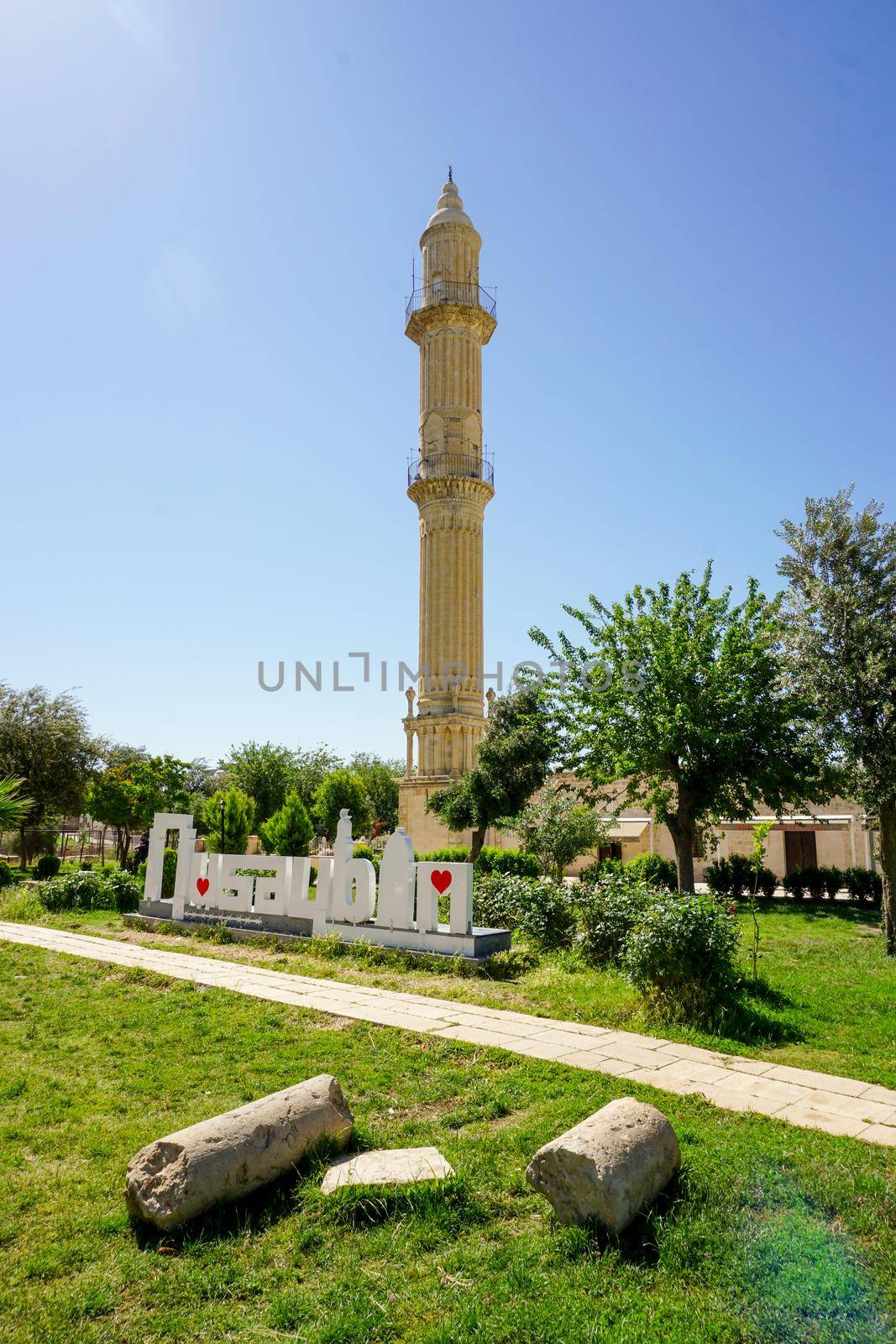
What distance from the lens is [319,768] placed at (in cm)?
6644

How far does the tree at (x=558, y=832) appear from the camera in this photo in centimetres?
1944

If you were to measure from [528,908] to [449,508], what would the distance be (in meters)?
28.0

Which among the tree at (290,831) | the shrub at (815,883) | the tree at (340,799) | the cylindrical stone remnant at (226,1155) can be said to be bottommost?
the cylindrical stone remnant at (226,1155)

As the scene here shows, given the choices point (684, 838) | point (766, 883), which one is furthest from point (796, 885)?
point (684, 838)

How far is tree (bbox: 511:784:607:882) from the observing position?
63.8 feet

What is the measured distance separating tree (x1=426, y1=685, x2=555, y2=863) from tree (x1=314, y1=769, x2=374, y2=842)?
1353 centimetres

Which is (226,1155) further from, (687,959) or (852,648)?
(852,648)

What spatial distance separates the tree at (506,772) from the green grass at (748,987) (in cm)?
1398

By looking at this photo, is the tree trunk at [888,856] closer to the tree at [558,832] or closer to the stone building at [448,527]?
the tree at [558,832]

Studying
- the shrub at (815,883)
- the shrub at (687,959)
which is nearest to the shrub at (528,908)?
the shrub at (687,959)

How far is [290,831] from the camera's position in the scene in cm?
3081

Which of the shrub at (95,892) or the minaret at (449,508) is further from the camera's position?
the minaret at (449,508)

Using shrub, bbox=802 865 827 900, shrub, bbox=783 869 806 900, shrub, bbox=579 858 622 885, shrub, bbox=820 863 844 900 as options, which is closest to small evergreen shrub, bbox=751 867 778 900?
shrub, bbox=783 869 806 900

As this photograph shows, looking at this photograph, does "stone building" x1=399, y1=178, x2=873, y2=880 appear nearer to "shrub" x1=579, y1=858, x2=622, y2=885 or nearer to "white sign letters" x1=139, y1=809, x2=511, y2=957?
"shrub" x1=579, y1=858, x2=622, y2=885
